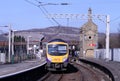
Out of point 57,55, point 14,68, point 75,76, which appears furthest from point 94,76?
point 14,68

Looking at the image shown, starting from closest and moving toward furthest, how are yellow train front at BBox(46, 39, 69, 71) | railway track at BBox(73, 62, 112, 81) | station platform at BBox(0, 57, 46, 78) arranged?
station platform at BBox(0, 57, 46, 78), railway track at BBox(73, 62, 112, 81), yellow train front at BBox(46, 39, 69, 71)

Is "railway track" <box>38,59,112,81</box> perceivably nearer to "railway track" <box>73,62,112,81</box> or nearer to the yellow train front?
"railway track" <box>73,62,112,81</box>

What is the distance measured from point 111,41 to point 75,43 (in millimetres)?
22401

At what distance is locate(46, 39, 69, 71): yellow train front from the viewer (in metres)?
39.5

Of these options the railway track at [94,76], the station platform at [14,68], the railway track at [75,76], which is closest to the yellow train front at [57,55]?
the railway track at [75,76]

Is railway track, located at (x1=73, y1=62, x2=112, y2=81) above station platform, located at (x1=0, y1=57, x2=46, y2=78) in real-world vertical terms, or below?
below

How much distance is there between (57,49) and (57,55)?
2.87 ft

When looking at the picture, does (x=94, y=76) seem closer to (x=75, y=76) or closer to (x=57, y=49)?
(x=75, y=76)

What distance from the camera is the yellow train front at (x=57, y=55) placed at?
130 ft

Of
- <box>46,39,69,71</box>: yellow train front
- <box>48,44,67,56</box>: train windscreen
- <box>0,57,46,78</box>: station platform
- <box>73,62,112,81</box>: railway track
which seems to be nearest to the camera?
<box>0,57,46,78</box>: station platform

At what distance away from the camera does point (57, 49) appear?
133 feet

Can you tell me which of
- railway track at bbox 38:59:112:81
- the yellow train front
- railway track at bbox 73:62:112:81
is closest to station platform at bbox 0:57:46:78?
the yellow train front

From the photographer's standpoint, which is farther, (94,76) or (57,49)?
(57,49)

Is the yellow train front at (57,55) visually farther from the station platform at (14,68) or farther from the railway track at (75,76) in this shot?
the station platform at (14,68)
